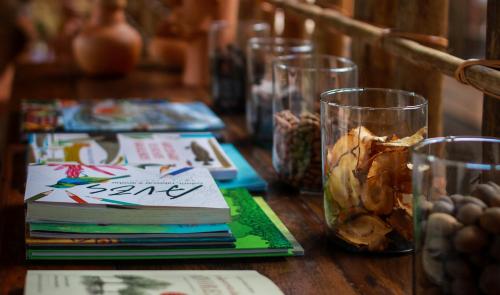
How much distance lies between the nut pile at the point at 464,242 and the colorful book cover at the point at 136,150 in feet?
1.68

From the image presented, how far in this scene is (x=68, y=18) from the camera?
3.01 meters

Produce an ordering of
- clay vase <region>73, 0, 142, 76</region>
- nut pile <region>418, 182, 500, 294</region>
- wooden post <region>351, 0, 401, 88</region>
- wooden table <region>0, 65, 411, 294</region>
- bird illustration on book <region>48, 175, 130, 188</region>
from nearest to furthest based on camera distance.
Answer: nut pile <region>418, 182, 500, 294</region>
wooden table <region>0, 65, 411, 294</region>
bird illustration on book <region>48, 175, 130, 188</region>
wooden post <region>351, 0, 401, 88</region>
clay vase <region>73, 0, 142, 76</region>

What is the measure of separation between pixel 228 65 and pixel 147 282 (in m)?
1.11

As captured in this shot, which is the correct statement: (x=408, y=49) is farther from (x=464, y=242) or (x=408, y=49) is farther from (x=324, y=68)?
(x=464, y=242)

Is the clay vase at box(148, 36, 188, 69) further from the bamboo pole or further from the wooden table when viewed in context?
the wooden table

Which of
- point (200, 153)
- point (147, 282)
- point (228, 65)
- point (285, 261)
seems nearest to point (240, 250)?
point (285, 261)

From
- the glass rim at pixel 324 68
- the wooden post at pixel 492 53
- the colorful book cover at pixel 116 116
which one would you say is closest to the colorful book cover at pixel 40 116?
the colorful book cover at pixel 116 116

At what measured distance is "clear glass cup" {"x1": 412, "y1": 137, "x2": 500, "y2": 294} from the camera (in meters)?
0.74

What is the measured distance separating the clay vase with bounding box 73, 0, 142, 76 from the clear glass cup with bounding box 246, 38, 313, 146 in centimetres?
54

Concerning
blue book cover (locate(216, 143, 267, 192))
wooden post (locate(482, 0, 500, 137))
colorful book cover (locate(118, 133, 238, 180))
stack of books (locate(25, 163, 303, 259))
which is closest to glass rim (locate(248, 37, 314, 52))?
colorful book cover (locate(118, 133, 238, 180))

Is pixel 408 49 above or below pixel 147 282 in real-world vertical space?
above

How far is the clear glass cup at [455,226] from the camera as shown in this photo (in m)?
0.74

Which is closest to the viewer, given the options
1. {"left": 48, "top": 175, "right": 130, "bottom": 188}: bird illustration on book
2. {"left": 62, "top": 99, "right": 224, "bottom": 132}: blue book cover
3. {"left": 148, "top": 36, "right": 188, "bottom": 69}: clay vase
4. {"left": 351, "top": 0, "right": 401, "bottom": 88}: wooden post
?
{"left": 48, "top": 175, "right": 130, "bottom": 188}: bird illustration on book

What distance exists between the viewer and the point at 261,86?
1.67m
